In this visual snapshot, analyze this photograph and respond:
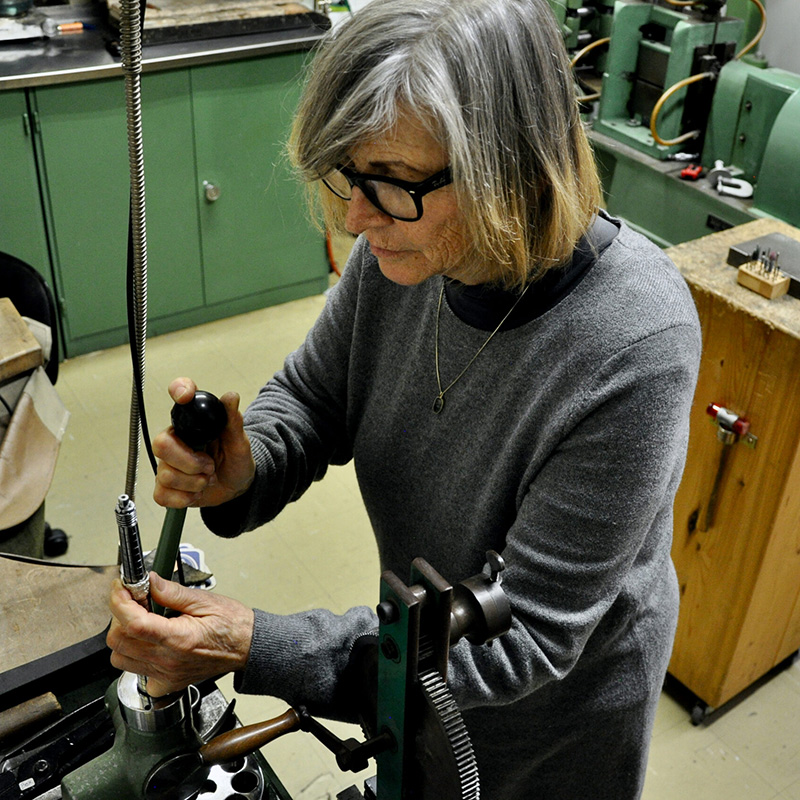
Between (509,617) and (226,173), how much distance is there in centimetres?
268

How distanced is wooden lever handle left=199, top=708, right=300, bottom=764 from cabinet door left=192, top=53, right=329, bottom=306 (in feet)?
7.48

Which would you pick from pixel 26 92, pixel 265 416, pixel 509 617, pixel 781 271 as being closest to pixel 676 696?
pixel 781 271

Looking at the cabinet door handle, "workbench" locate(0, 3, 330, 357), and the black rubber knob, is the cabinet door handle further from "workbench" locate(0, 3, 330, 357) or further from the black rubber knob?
the black rubber knob

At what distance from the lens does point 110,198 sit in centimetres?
296

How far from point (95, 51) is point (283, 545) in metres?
1.58

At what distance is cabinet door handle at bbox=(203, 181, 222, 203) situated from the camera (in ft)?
10.1

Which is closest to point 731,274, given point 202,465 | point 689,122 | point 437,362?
point 437,362

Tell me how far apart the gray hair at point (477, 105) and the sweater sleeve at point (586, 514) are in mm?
143

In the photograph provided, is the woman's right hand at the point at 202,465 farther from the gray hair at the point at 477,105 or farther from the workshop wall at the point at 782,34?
the workshop wall at the point at 782,34

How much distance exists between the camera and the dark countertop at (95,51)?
2701mm

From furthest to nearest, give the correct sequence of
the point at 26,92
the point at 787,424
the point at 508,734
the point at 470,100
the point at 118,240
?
the point at 118,240
the point at 26,92
the point at 787,424
the point at 508,734
the point at 470,100

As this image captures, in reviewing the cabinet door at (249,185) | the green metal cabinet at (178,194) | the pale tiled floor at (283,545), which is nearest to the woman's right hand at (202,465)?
the pale tiled floor at (283,545)

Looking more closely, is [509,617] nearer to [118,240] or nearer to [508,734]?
[508,734]

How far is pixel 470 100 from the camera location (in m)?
0.80
